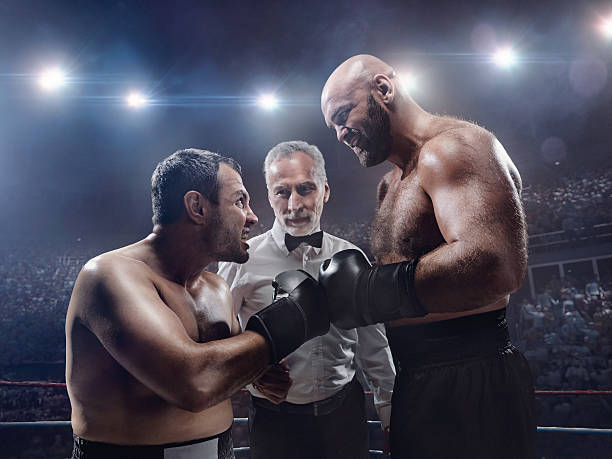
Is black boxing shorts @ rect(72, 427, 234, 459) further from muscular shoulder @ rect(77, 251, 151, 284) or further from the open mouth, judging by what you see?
the open mouth

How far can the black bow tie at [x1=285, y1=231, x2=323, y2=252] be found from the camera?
2188 mm

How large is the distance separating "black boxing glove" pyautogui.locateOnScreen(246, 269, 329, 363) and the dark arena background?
2174 millimetres

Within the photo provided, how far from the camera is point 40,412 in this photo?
6.34 metres

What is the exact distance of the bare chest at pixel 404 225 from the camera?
1.40 m

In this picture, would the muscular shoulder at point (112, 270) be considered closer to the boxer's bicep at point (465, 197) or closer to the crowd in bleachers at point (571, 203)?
the boxer's bicep at point (465, 197)

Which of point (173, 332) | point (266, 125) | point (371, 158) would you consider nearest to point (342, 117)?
point (371, 158)

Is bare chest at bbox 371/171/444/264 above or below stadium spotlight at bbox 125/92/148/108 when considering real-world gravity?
below

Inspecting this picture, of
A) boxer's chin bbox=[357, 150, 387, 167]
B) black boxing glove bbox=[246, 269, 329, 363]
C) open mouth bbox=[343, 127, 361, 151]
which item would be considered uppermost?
open mouth bbox=[343, 127, 361, 151]

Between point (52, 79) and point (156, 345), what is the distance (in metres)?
9.91

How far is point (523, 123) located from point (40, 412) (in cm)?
1336

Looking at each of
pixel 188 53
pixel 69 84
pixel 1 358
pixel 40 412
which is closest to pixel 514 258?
pixel 40 412

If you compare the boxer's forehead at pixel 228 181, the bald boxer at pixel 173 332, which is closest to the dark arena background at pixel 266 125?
the bald boxer at pixel 173 332

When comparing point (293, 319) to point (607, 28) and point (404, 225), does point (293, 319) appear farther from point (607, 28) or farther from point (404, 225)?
point (607, 28)

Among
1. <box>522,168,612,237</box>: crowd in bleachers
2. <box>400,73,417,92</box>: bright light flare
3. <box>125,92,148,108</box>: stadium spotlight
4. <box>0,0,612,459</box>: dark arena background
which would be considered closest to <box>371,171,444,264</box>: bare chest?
<box>0,0,612,459</box>: dark arena background
